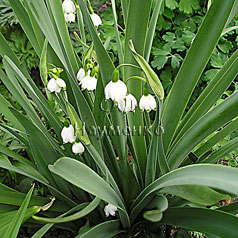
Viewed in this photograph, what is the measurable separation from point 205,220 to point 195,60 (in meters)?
0.42

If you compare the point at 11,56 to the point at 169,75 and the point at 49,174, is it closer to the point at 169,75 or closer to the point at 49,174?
the point at 49,174

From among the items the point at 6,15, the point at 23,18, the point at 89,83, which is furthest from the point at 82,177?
the point at 6,15

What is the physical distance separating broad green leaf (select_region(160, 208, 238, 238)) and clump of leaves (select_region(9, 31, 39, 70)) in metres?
1.39

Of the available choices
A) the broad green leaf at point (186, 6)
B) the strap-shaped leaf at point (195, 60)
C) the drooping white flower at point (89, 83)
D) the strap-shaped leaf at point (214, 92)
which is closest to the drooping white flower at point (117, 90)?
the drooping white flower at point (89, 83)

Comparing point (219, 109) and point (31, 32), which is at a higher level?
point (31, 32)

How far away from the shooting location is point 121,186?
42.6 inches

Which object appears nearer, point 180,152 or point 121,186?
point 180,152

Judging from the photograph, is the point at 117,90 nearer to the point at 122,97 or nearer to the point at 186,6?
the point at 122,97

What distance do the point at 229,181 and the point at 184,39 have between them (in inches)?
53.4

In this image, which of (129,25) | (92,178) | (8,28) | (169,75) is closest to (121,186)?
(92,178)

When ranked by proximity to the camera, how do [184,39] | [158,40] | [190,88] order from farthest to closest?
1. [158,40]
2. [184,39]
3. [190,88]

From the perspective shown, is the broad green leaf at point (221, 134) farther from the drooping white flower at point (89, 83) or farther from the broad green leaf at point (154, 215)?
the drooping white flower at point (89, 83)

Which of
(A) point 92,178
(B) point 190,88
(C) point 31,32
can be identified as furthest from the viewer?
(C) point 31,32

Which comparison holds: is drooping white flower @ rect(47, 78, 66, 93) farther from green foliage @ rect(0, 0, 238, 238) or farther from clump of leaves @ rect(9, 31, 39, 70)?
clump of leaves @ rect(9, 31, 39, 70)
